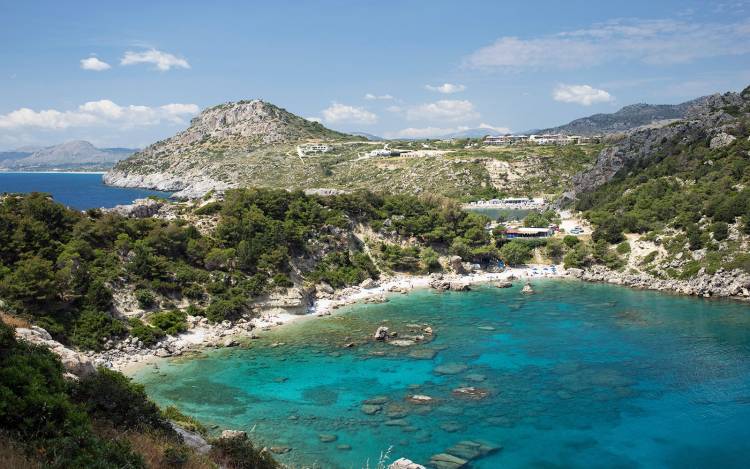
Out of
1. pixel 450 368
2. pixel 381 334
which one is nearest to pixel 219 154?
pixel 381 334

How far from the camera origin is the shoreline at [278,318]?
1378 inches

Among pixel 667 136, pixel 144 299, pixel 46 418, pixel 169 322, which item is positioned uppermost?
pixel 667 136

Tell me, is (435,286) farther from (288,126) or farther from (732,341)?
(288,126)

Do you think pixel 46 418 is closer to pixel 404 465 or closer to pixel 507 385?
pixel 404 465

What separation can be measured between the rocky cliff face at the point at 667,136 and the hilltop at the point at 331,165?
2886cm

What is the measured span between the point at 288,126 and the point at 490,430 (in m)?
180

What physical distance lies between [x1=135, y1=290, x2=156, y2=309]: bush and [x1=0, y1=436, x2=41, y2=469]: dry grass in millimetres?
32309

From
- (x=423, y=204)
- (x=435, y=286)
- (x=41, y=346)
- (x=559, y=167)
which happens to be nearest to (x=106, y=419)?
(x=41, y=346)

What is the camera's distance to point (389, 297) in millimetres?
51656

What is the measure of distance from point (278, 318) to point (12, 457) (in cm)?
3549

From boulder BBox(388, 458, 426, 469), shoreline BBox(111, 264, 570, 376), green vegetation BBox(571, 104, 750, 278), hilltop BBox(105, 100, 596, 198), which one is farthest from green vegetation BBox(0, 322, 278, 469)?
hilltop BBox(105, 100, 596, 198)

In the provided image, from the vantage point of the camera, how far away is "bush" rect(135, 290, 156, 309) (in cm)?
4069

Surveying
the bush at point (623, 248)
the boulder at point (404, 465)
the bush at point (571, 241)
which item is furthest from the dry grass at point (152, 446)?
the bush at point (571, 241)

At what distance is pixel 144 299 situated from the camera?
40688mm
